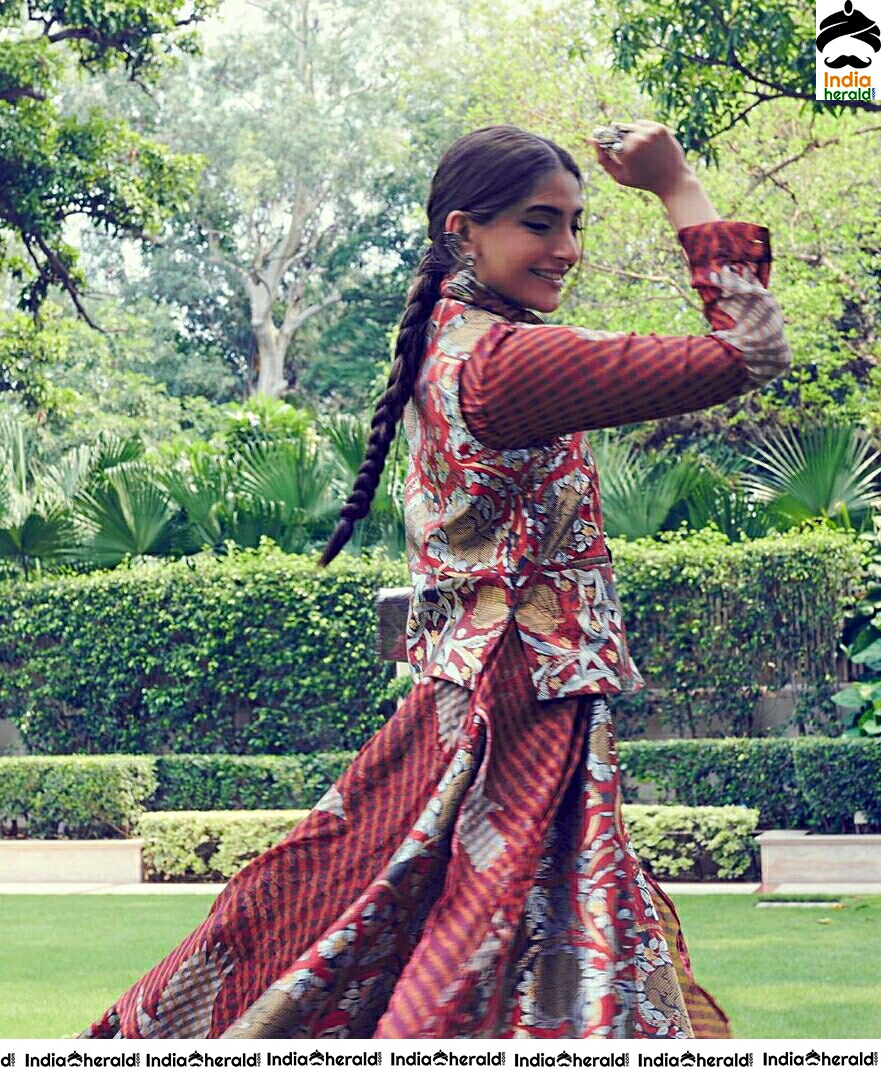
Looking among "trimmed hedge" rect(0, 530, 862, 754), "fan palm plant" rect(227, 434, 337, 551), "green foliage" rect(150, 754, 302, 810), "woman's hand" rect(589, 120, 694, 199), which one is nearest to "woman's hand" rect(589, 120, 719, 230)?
"woman's hand" rect(589, 120, 694, 199)

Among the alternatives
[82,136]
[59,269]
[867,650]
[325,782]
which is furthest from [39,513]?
[867,650]

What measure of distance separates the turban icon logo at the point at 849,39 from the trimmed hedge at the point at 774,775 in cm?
424

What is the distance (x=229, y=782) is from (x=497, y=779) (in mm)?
9334

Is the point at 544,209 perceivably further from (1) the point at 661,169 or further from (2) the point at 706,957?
(2) the point at 706,957

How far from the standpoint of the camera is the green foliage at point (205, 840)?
10.4 m

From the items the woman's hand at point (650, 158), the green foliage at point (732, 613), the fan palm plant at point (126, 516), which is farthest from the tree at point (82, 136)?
the woman's hand at point (650, 158)

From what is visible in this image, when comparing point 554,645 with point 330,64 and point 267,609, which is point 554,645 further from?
point 330,64

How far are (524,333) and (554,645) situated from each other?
483 millimetres

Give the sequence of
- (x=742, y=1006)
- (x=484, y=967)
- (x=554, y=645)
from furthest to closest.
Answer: (x=742, y=1006)
(x=554, y=645)
(x=484, y=967)

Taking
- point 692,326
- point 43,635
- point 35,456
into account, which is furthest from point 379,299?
point 43,635

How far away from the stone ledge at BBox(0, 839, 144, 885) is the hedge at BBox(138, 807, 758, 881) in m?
0.15

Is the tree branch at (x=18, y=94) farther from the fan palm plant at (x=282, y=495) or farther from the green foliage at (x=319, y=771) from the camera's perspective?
the green foliage at (x=319, y=771)

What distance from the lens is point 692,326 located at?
18141 mm

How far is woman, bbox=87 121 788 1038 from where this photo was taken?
7.74 feet
